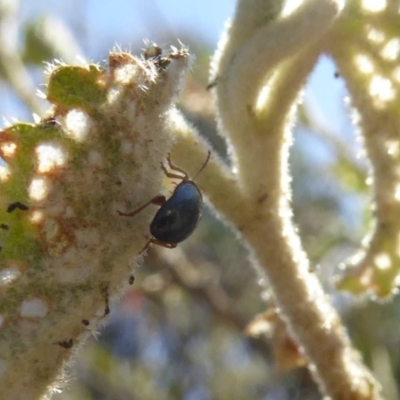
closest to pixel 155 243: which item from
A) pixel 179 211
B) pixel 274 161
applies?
pixel 179 211

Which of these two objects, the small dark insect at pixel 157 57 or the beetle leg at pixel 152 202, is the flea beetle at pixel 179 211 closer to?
the beetle leg at pixel 152 202

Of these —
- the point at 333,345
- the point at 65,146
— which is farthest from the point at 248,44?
the point at 333,345

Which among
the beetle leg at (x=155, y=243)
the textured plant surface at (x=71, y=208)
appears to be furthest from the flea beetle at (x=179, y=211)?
the textured plant surface at (x=71, y=208)

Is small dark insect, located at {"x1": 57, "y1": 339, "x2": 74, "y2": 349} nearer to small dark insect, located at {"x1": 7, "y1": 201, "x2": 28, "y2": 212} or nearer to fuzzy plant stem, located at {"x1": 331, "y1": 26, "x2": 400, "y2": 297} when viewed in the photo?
small dark insect, located at {"x1": 7, "y1": 201, "x2": 28, "y2": 212}

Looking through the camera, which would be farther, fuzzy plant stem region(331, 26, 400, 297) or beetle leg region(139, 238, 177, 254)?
fuzzy plant stem region(331, 26, 400, 297)

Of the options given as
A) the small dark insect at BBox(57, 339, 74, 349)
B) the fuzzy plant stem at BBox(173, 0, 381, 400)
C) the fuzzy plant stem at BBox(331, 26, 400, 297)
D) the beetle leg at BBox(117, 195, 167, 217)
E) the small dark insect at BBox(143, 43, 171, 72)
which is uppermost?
the fuzzy plant stem at BBox(331, 26, 400, 297)

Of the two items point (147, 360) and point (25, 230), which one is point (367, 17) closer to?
point (25, 230)

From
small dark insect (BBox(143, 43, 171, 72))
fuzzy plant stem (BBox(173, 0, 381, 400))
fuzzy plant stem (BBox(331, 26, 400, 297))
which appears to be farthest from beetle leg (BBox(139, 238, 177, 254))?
fuzzy plant stem (BBox(331, 26, 400, 297))
